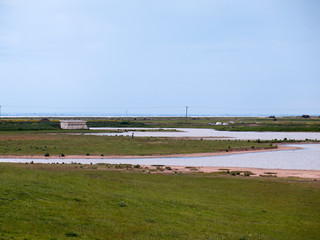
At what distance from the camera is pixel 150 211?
19453 millimetres

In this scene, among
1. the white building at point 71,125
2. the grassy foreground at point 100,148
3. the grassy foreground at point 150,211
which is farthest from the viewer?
the white building at point 71,125

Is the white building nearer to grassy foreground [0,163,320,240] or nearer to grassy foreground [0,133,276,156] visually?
grassy foreground [0,133,276,156]

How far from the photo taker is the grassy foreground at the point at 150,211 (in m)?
15.4

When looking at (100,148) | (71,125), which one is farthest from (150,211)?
(71,125)

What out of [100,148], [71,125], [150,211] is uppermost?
[71,125]

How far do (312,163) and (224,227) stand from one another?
36658mm

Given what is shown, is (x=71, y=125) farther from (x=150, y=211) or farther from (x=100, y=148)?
(x=150, y=211)

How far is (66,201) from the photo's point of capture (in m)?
19.2

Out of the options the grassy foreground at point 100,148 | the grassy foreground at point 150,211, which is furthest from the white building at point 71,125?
the grassy foreground at point 150,211

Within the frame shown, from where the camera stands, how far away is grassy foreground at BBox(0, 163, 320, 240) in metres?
15.4

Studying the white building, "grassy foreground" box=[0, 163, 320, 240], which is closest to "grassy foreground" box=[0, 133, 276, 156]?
"grassy foreground" box=[0, 163, 320, 240]

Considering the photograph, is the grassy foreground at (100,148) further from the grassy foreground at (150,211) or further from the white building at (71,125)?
the white building at (71,125)

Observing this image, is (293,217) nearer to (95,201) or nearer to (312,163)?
(95,201)

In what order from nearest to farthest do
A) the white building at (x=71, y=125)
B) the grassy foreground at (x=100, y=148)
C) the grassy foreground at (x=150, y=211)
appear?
the grassy foreground at (x=150, y=211) → the grassy foreground at (x=100, y=148) → the white building at (x=71, y=125)
